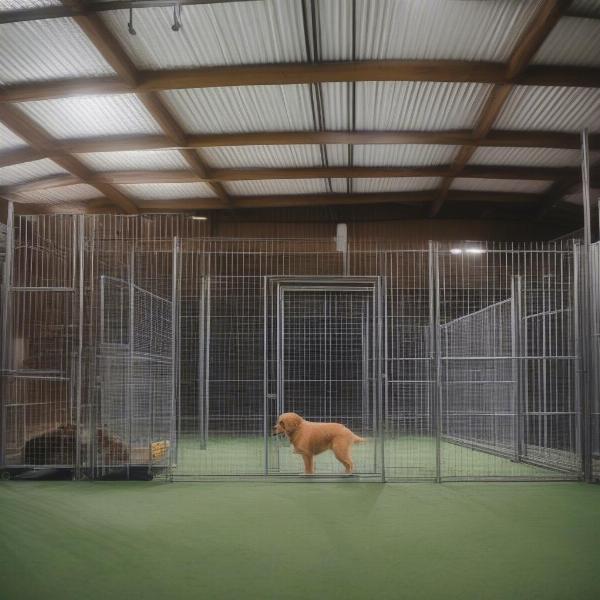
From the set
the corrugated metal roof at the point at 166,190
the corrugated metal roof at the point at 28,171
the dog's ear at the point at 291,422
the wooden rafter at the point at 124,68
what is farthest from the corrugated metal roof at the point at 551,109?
the corrugated metal roof at the point at 28,171

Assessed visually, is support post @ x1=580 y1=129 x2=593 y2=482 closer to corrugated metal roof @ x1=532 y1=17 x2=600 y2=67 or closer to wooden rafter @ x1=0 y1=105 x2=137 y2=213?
corrugated metal roof @ x1=532 y1=17 x2=600 y2=67

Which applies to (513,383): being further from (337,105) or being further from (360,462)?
(337,105)

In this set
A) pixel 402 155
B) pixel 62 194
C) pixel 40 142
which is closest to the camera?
pixel 40 142

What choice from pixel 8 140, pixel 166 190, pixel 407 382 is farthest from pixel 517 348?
pixel 8 140

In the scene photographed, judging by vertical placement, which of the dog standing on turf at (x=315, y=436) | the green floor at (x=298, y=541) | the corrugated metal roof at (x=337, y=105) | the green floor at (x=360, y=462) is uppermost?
the corrugated metal roof at (x=337, y=105)

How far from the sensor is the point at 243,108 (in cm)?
893

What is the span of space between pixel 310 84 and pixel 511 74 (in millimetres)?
2288

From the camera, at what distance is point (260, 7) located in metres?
6.48

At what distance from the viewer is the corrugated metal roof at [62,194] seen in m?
12.4

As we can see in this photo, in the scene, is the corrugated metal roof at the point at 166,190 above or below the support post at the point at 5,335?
above

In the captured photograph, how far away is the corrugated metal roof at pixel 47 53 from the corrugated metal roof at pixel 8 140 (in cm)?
147

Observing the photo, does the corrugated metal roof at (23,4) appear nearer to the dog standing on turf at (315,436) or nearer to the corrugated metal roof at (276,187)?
the dog standing on turf at (315,436)

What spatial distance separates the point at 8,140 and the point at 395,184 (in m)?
6.69

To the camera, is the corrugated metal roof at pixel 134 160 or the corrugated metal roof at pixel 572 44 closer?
the corrugated metal roof at pixel 572 44
